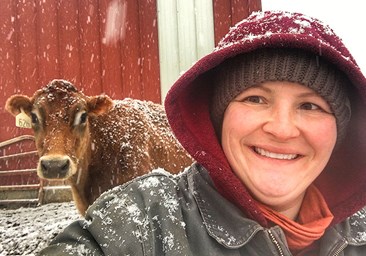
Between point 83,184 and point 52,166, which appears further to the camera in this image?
point 83,184

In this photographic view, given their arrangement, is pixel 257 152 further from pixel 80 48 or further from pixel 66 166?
pixel 80 48

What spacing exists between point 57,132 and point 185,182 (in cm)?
247

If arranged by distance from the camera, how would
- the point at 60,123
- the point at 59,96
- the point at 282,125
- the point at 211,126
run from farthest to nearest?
the point at 59,96 → the point at 60,123 → the point at 211,126 → the point at 282,125

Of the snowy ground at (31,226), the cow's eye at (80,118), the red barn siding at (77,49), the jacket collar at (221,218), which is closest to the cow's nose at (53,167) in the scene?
the cow's eye at (80,118)

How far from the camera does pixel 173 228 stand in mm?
1305

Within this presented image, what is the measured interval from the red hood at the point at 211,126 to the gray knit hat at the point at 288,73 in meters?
0.04

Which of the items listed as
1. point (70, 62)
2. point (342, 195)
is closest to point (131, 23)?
point (70, 62)

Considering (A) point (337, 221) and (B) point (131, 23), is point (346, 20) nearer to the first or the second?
(B) point (131, 23)

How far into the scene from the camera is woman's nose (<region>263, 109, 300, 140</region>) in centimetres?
143

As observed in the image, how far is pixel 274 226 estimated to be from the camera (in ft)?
4.64

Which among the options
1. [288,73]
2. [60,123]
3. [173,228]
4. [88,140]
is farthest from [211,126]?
[88,140]

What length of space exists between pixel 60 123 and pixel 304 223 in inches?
104

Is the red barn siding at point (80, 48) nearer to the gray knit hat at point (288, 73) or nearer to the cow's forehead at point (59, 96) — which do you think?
the cow's forehead at point (59, 96)

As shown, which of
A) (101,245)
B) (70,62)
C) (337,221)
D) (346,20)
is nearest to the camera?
(101,245)
